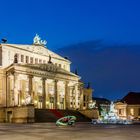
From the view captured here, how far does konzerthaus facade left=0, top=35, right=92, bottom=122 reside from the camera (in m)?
81.8

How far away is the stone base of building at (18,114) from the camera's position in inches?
2756

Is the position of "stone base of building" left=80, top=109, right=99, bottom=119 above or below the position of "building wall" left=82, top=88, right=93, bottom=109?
below

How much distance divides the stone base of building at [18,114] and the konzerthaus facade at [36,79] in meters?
0.83

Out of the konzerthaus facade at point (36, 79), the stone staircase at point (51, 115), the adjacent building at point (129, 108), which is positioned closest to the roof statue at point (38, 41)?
the konzerthaus facade at point (36, 79)

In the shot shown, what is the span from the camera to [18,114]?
7306cm

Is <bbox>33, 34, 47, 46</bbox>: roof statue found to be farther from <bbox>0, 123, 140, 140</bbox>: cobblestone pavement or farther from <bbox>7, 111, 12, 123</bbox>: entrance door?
<bbox>0, 123, 140, 140</bbox>: cobblestone pavement

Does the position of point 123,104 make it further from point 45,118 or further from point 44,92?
point 45,118

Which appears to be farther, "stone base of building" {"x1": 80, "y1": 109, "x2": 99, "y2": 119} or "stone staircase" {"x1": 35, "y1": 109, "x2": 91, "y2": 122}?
"stone base of building" {"x1": 80, "y1": 109, "x2": 99, "y2": 119}

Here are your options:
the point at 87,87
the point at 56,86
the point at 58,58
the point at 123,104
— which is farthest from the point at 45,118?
the point at 123,104

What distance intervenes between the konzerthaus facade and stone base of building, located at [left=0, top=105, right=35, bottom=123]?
0.83 m

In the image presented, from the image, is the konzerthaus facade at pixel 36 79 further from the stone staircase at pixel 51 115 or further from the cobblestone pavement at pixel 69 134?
the cobblestone pavement at pixel 69 134

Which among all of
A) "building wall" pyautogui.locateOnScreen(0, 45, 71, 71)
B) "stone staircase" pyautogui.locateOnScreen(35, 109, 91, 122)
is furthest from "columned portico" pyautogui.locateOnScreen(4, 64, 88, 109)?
"building wall" pyautogui.locateOnScreen(0, 45, 71, 71)

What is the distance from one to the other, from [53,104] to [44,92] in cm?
714

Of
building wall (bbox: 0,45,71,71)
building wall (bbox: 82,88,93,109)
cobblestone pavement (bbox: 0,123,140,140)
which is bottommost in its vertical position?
cobblestone pavement (bbox: 0,123,140,140)
